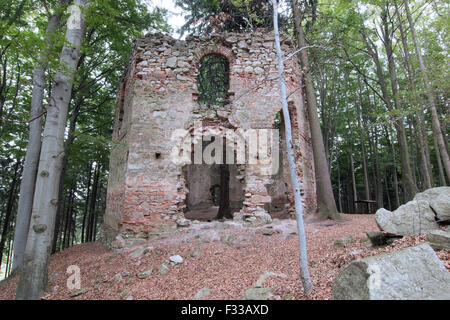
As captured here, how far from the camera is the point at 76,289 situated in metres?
5.73

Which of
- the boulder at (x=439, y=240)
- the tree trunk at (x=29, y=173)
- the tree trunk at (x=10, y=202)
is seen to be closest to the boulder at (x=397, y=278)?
the boulder at (x=439, y=240)

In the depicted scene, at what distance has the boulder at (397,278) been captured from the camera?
2.49m

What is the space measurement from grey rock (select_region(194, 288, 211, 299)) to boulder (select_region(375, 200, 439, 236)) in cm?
336

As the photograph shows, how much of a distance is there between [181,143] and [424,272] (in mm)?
7174

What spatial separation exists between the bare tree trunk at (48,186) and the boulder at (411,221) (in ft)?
21.4

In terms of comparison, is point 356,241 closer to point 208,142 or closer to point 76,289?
point 76,289

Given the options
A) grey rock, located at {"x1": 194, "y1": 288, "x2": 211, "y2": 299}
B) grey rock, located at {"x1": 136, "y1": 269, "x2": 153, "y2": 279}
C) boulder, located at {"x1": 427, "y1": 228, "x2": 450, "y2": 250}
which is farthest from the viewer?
grey rock, located at {"x1": 136, "y1": 269, "x2": 153, "y2": 279}

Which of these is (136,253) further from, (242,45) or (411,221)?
(242,45)

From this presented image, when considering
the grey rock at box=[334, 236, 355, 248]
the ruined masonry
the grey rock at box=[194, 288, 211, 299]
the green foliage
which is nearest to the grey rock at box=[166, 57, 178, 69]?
the ruined masonry

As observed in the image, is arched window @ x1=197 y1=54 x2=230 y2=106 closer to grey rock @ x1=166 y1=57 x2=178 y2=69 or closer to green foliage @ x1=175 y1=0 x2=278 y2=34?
green foliage @ x1=175 y1=0 x2=278 y2=34

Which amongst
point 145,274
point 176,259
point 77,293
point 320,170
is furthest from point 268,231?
point 77,293

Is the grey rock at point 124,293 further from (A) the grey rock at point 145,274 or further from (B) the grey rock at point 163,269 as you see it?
(B) the grey rock at point 163,269

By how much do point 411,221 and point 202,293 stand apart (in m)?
3.91

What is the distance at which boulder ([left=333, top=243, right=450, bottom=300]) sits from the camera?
249 centimetres
